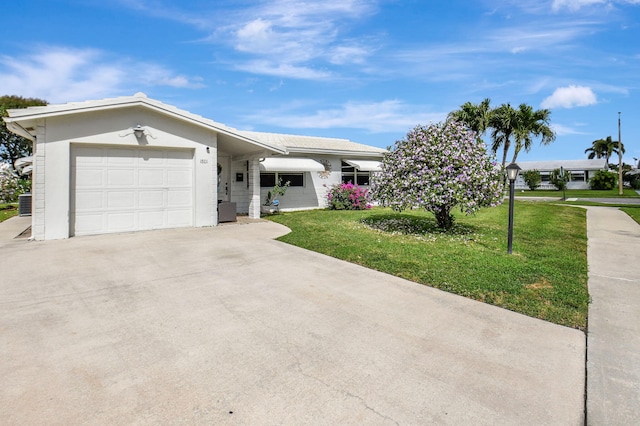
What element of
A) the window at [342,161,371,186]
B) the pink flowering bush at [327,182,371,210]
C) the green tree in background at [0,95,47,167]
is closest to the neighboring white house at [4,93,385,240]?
the pink flowering bush at [327,182,371,210]

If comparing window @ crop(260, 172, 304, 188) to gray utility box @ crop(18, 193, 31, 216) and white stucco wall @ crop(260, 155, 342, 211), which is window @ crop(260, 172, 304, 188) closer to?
white stucco wall @ crop(260, 155, 342, 211)

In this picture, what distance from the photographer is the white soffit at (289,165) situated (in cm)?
1705

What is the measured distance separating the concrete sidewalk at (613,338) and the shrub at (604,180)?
50856 millimetres

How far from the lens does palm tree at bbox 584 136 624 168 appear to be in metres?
67.6

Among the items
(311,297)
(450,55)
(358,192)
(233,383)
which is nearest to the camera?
(233,383)

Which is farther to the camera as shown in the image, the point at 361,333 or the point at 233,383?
the point at 361,333

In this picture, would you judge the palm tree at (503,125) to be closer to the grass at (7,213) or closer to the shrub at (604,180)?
the shrub at (604,180)

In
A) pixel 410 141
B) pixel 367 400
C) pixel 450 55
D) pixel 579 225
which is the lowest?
pixel 367 400

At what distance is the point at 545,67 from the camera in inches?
601

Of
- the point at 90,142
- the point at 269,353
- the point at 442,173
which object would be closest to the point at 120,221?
the point at 90,142

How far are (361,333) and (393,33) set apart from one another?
470 inches

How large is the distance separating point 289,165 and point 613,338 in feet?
49.1

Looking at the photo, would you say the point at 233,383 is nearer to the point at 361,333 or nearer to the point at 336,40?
the point at 361,333

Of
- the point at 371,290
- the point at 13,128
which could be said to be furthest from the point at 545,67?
the point at 13,128
